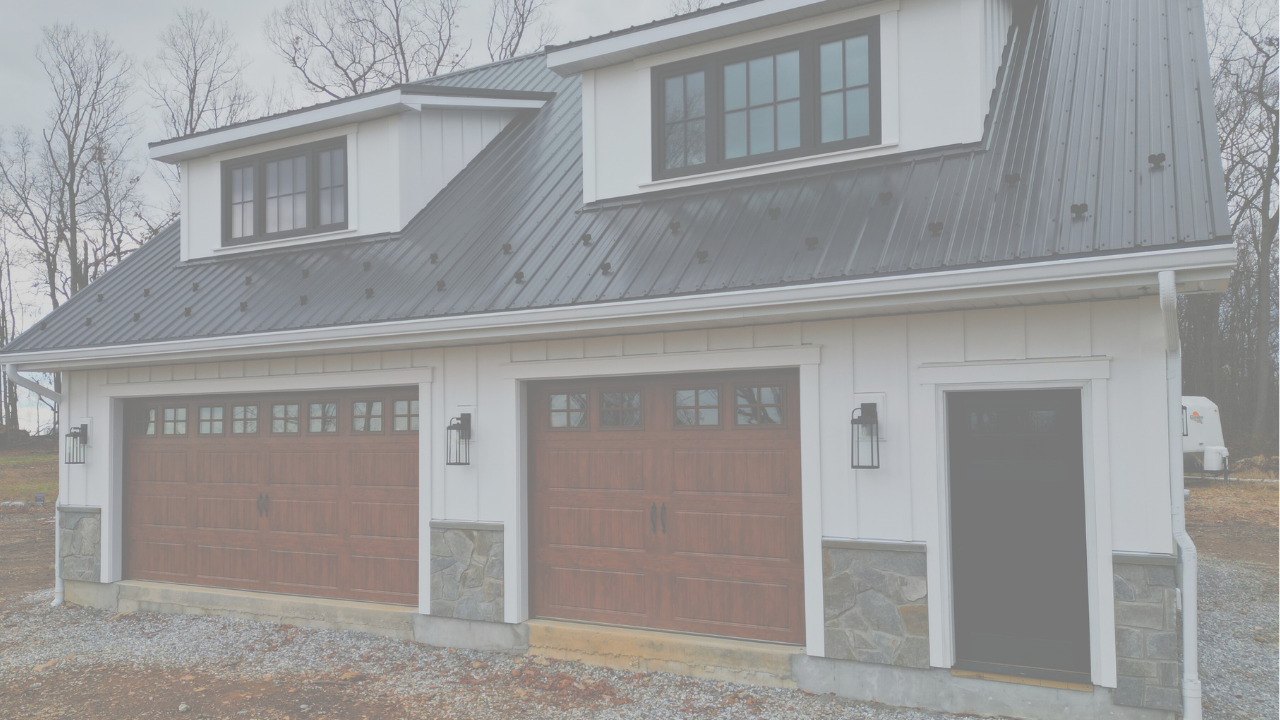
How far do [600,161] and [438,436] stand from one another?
2.76 m

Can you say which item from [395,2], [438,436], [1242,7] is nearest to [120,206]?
[395,2]

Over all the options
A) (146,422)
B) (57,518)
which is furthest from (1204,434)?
(57,518)

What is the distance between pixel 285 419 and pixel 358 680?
2.97 m

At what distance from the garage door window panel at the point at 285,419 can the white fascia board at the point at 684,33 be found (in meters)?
4.08

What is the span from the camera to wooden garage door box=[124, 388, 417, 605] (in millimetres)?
7734

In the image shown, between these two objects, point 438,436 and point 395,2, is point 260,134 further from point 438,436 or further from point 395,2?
point 395,2

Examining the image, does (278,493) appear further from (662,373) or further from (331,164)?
(662,373)

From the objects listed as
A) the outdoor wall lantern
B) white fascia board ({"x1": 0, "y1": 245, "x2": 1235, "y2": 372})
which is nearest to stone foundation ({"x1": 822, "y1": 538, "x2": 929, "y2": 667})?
the outdoor wall lantern

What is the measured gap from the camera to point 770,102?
6992mm

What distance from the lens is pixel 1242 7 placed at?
1948cm

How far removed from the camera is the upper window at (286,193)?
912cm

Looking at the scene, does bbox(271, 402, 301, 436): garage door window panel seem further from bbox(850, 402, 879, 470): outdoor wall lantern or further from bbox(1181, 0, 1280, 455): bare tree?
bbox(1181, 0, 1280, 455): bare tree

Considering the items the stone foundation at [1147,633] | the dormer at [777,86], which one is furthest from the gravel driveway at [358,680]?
the dormer at [777,86]

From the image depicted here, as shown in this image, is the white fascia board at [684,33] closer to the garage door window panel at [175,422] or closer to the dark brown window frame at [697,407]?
the dark brown window frame at [697,407]
